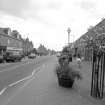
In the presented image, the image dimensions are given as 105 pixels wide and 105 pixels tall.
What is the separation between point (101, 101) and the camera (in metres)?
5.82

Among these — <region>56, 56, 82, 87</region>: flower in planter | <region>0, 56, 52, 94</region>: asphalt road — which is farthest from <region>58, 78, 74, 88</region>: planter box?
<region>0, 56, 52, 94</region>: asphalt road

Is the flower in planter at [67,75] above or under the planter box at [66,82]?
above

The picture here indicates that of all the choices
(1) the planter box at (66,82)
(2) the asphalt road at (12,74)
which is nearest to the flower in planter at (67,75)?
(1) the planter box at (66,82)

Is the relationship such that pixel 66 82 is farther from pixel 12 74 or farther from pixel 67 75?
pixel 12 74

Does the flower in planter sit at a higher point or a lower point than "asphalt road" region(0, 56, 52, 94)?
higher

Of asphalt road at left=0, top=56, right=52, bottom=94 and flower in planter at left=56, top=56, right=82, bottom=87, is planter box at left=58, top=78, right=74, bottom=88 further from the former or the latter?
asphalt road at left=0, top=56, right=52, bottom=94

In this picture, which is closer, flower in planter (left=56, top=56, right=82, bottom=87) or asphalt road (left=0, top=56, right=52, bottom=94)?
flower in planter (left=56, top=56, right=82, bottom=87)

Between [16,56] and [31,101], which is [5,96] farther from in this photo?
[16,56]

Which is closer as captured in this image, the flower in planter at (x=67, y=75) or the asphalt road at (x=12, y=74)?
the flower in planter at (x=67, y=75)

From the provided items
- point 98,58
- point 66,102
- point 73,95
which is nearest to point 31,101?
point 66,102

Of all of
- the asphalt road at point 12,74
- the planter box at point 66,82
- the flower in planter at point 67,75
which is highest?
the flower in planter at point 67,75

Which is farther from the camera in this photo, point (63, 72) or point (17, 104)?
point (63, 72)

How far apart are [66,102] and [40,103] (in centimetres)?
91

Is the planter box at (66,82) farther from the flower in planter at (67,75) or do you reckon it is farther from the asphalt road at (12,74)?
the asphalt road at (12,74)
